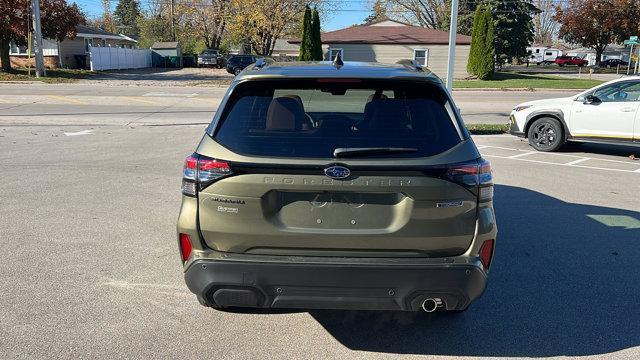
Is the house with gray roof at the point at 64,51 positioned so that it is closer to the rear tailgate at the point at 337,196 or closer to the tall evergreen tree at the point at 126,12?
the rear tailgate at the point at 337,196

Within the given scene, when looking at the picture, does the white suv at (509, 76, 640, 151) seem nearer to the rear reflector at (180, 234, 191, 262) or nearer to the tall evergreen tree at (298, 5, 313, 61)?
the rear reflector at (180, 234, 191, 262)

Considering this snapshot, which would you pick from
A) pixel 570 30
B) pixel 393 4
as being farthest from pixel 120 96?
pixel 570 30

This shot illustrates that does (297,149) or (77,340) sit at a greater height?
(297,149)

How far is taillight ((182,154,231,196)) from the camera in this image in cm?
303

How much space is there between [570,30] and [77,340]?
6982 cm

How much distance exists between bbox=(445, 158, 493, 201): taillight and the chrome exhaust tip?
630 mm

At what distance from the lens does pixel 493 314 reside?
393 cm

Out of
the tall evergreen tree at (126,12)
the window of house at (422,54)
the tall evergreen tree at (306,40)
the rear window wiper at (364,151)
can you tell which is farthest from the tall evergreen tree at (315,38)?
the tall evergreen tree at (126,12)

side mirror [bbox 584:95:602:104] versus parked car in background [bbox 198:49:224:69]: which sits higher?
parked car in background [bbox 198:49:224:69]

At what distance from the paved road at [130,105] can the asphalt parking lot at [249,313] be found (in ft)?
25.1

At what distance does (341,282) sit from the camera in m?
2.98

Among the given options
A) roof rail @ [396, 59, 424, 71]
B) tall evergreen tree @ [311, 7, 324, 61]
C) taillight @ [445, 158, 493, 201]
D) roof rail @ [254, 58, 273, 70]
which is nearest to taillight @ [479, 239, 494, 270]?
taillight @ [445, 158, 493, 201]

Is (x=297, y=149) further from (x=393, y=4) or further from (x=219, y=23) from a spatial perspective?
(x=393, y=4)

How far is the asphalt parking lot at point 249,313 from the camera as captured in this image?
11.5 feet
